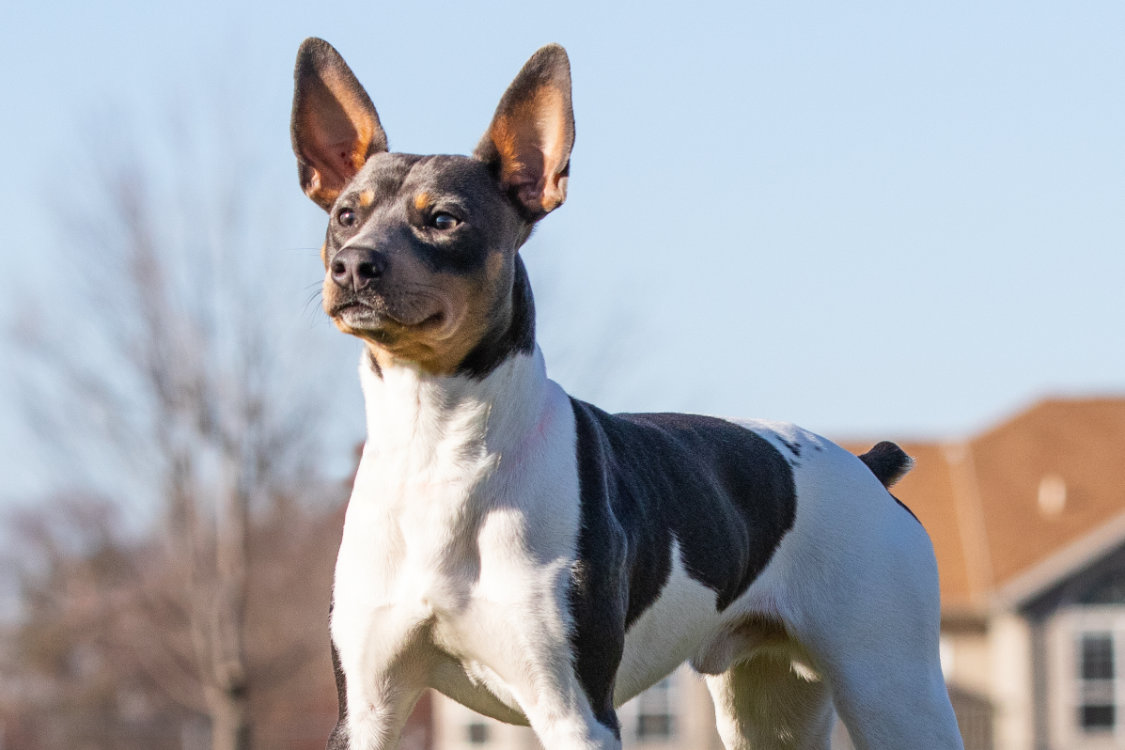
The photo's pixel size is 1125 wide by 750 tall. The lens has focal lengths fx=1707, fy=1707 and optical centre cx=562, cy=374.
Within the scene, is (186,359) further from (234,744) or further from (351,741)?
(351,741)

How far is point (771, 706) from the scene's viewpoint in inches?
224

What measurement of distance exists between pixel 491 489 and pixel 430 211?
2.36 feet

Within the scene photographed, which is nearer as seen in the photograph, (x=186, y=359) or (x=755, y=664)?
(x=755, y=664)

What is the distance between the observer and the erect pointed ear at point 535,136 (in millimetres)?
4523

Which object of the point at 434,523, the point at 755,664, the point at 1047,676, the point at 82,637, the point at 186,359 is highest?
the point at 434,523

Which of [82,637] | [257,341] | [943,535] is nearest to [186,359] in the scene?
[257,341]

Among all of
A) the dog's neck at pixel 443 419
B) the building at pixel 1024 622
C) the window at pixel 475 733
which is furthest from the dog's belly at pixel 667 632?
the window at pixel 475 733

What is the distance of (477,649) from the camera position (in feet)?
14.1

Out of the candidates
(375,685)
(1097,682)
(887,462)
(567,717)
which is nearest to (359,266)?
(375,685)

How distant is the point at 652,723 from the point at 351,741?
31.6 metres

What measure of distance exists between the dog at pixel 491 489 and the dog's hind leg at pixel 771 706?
0.48 m

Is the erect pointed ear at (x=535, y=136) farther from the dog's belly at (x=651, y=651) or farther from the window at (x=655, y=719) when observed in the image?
the window at (x=655, y=719)

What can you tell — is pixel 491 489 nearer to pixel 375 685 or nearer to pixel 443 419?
pixel 443 419

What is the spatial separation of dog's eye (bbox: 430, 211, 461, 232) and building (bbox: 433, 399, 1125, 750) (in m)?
30.8
